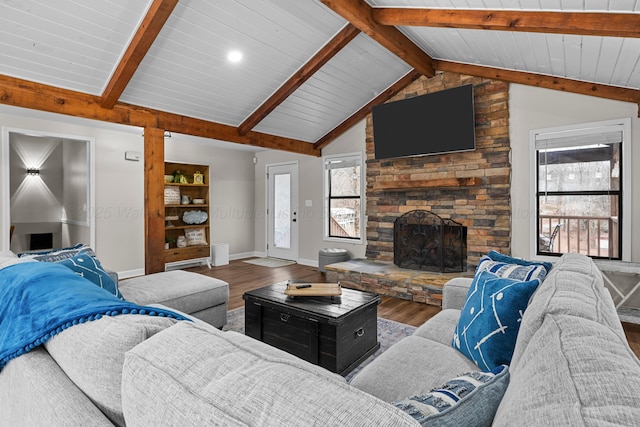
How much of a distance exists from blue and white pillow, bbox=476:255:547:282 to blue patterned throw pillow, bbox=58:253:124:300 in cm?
230

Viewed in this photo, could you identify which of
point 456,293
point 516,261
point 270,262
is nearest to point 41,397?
point 516,261

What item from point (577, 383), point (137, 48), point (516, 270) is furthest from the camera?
point (137, 48)

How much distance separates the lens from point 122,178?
5.48 m

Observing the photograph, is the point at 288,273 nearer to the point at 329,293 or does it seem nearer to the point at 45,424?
the point at 329,293

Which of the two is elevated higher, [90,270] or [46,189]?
[46,189]

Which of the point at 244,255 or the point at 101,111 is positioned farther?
the point at 244,255

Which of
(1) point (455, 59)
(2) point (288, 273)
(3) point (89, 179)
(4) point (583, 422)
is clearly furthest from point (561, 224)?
(3) point (89, 179)

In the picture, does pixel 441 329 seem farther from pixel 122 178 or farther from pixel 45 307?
pixel 122 178

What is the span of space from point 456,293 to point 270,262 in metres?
4.85

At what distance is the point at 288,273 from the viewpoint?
5812 millimetres

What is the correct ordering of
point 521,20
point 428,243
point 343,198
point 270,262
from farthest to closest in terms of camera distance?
point 270,262
point 343,198
point 428,243
point 521,20

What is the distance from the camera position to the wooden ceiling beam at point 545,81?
3.49m

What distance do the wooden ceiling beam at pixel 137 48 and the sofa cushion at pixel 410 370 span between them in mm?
3095

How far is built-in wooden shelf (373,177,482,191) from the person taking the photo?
173 inches
